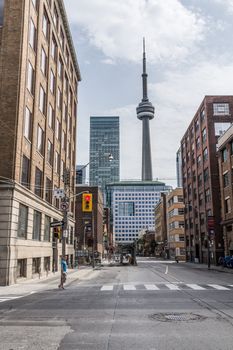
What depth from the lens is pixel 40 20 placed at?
109 feet

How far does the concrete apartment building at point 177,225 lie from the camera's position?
9644 centimetres

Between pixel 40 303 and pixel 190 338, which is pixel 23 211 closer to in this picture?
pixel 40 303

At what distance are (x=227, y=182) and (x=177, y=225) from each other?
48024mm

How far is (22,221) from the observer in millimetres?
27469

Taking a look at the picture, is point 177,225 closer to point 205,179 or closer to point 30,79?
point 205,179

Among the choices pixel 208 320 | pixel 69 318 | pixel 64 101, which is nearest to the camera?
pixel 208 320

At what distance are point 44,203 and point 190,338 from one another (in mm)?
27346

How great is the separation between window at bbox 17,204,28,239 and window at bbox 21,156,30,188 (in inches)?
74.2

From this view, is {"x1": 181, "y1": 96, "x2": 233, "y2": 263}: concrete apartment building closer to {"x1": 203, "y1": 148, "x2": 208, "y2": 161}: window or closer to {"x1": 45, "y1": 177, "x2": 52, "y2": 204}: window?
{"x1": 203, "y1": 148, "x2": 208, "y2": 161}: window

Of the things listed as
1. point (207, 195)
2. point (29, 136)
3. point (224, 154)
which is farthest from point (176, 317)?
point (207, 195)

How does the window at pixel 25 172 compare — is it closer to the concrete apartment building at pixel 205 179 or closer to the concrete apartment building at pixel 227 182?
the concrete apartment building at pixel 227 182

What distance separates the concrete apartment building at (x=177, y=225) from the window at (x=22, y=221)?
7135cm

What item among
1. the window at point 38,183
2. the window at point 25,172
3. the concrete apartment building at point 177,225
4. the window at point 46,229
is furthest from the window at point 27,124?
the concrete apartment building at point 177,225

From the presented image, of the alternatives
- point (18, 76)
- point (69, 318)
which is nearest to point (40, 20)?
point (18, 76)
